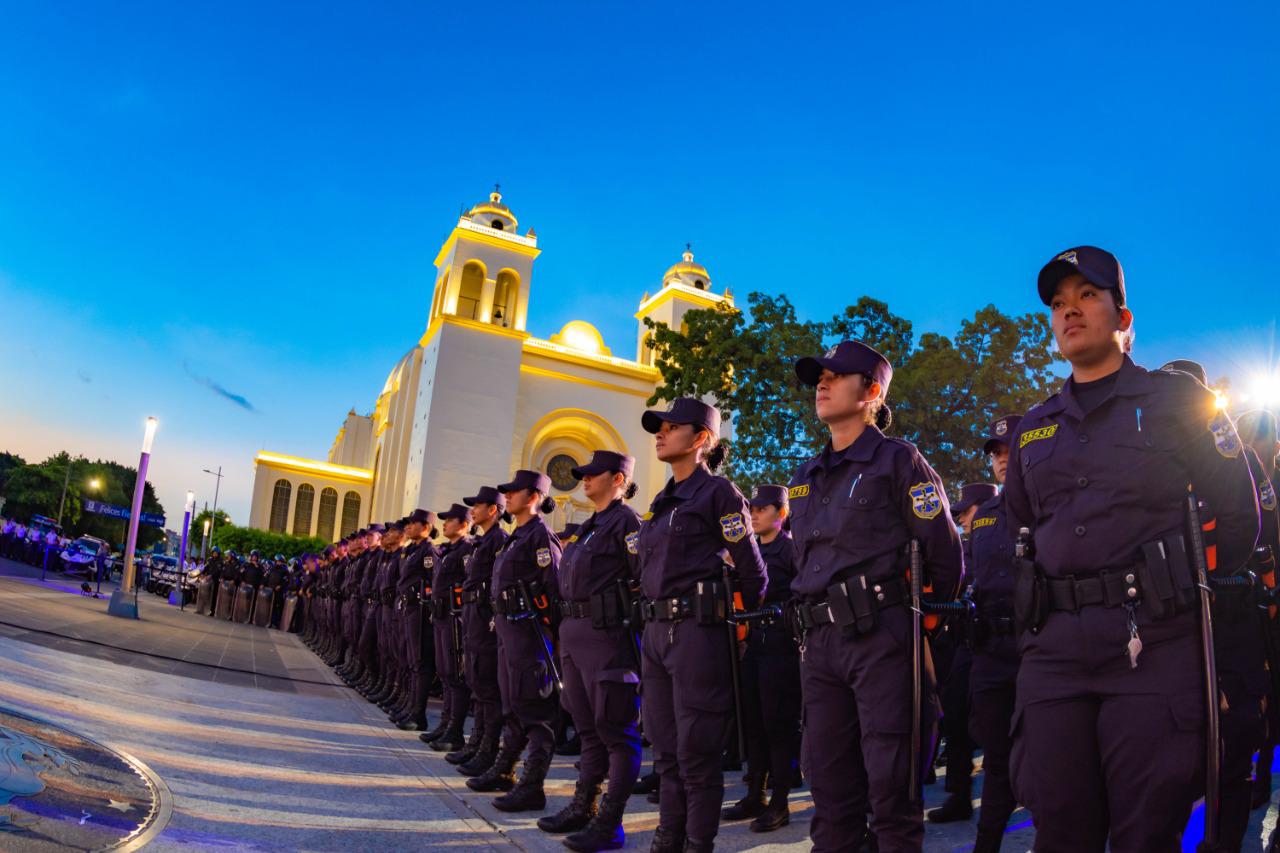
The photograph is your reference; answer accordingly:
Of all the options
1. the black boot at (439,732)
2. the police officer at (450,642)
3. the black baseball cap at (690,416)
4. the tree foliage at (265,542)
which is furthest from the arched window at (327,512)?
the black baseball cap at (690,416)

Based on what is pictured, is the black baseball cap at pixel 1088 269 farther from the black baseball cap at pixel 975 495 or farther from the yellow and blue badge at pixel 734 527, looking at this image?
the black baseball cap at pixel 975 495

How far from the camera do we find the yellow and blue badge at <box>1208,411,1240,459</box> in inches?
93.3

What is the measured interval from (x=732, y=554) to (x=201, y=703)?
18.3 ft

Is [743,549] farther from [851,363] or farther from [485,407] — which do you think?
[485,407]

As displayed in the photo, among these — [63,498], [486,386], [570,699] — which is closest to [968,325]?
[570,699]

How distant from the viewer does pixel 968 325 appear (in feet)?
62.6

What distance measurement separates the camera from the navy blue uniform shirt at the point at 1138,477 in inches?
93.7

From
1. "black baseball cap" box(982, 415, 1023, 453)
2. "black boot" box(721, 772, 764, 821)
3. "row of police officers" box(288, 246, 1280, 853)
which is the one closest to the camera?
"row of police officers" box(288, 246, 1280, 853)

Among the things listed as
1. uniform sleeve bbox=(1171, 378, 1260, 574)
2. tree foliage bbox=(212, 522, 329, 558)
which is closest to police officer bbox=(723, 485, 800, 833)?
uniform sleeve bbox=(1171, 378, 1260, 574)

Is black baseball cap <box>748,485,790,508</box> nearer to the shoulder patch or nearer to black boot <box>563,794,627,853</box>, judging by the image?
black boot <box>563,794,627,853</box>

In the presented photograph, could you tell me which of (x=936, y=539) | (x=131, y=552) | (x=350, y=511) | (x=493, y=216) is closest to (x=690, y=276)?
(x=493, y=216)

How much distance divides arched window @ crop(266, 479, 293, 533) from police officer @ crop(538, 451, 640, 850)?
4677 cm

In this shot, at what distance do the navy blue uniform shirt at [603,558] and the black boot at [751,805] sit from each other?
1612 mm

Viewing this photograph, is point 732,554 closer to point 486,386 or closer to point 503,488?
point 503,488
